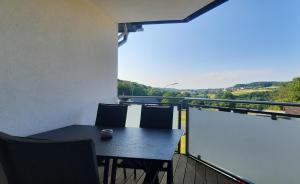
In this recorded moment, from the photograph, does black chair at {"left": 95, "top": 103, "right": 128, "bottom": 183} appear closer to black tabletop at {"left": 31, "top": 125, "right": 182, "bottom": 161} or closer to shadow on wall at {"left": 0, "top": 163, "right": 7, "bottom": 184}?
black tabletop at {"left": 31, "top": 125, "right": 182, "bottom": 161}

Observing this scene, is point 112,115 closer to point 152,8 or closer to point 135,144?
point 135,144

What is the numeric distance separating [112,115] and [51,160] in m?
2.05

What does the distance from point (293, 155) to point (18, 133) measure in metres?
2.82

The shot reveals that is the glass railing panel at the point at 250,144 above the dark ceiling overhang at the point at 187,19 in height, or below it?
below

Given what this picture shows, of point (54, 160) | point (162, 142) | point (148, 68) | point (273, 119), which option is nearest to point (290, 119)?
point (273, 119)

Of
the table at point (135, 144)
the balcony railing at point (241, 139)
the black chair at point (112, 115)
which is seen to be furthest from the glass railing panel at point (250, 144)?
the black chair at point (112, 115)

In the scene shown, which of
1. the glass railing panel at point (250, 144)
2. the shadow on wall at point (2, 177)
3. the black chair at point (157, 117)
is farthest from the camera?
the black chair at point (157, 117)

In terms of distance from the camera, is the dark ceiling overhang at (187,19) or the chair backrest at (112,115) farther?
the dark ceiling overhang at (187,19)

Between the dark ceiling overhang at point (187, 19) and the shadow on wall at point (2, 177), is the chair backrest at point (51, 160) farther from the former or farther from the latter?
the dark ceiling overhang at point (187, 19)

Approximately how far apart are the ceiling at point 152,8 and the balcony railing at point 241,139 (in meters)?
1.47

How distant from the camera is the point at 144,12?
13.1ft

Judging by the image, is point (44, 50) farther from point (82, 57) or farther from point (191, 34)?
point (191, 34)

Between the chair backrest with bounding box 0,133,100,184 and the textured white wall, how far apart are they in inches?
44.0

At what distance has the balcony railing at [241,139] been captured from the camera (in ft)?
8.30
